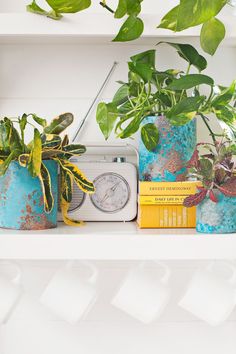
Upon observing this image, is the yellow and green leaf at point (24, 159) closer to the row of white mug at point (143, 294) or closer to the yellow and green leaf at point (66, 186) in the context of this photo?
the yellow and green leaf at point (66, 186)

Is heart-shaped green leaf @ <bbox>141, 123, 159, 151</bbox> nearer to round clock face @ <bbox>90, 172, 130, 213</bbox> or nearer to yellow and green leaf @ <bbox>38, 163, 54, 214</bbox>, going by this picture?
round clock face @ <bbox>90, 172, 130, 213</bbox>

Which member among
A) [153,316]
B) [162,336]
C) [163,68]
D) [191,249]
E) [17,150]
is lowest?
[162,336]

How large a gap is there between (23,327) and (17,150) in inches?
18.6

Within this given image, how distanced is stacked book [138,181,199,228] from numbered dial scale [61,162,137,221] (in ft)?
0.25

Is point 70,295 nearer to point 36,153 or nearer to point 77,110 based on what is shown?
point 36,153

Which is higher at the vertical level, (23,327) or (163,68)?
(163,68)

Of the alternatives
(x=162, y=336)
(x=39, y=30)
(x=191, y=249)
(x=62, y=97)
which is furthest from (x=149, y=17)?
(x=162, y=336)

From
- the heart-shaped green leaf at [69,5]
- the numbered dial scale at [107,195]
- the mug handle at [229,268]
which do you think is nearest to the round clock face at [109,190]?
the numbered dial scale at [107,195]

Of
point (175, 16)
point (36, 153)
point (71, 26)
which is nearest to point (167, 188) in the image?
point (36, 153)

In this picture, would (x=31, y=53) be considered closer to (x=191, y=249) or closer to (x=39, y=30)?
(x=39, y=30)

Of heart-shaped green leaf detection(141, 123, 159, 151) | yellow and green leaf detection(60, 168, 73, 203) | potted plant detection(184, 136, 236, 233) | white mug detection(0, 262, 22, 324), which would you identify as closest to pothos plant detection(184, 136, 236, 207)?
potted plant detection(184, 136, 236, 233)

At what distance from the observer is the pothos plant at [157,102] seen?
89 centimetres

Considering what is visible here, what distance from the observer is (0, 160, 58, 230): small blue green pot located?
2.96 feet

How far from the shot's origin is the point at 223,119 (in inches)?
37.0
